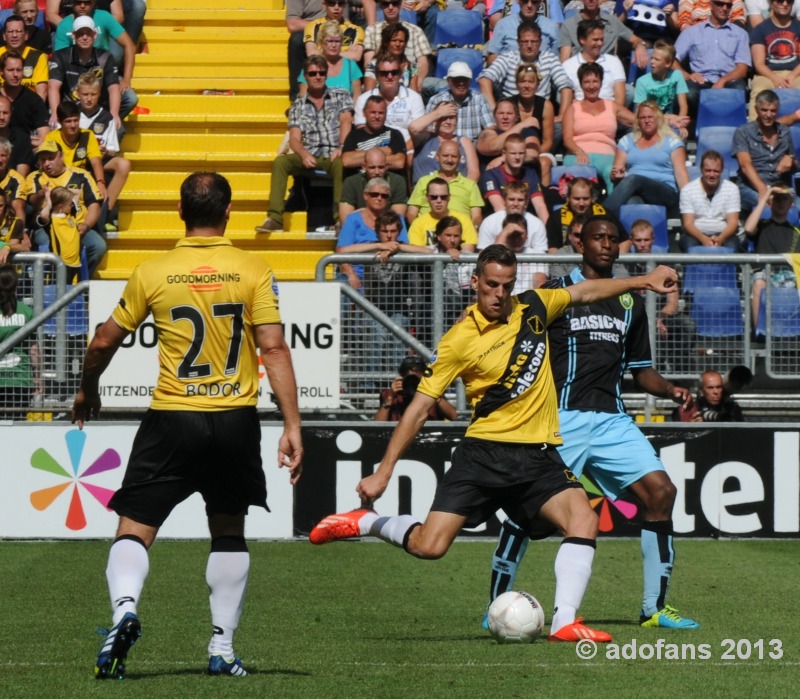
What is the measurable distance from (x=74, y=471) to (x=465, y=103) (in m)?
6.31

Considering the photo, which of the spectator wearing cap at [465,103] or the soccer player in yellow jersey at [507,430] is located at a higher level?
the spectator wearing cap at [465,103]

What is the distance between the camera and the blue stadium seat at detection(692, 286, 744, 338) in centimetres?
1289

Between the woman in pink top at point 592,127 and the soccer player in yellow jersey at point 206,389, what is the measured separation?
1043 centimetres

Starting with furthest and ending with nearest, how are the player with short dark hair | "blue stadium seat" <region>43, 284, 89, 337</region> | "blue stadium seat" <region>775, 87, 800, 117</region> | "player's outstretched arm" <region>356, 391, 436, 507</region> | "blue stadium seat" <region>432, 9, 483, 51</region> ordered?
"blue stadium seat" <region>432, 9, 483, 51</region>
"blue stadium seat" <region>775, 87, 800, 117</region>
"blue stadium seat" <region>43, 284, 89, 337</region>
the player with short dark hair
"player's outstretched arm" <region>356, 391, 436, 507</region>

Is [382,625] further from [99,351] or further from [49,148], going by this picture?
[49,148]

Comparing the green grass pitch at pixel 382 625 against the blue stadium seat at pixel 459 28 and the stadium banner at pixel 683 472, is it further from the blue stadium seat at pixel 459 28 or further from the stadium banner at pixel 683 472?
the blue stadium seat at pixel 459 28

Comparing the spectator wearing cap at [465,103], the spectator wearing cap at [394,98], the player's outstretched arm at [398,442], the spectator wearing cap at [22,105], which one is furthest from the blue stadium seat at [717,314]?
the spectator wearing cap at [22,105]

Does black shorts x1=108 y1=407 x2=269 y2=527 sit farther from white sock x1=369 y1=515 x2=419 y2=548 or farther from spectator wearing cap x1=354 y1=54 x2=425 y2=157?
spectator wearing cap x1=354 y1=54 x2=425 y2=157

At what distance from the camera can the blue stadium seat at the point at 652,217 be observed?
50.5 ft

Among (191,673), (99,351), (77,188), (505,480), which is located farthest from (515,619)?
(77,188)

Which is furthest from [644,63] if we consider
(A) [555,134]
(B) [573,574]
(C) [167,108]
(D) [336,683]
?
(D) [336,683]

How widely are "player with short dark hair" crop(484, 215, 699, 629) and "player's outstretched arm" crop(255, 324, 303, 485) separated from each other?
2134 millimetres

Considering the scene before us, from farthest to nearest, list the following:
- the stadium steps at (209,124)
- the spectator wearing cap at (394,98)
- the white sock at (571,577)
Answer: the stadium steps at (209,124)
the spectator wearing cap at (394,98)
the white sock at (571,577)

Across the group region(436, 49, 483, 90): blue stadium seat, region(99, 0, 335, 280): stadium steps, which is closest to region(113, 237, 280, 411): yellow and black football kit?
region(99, 0, 335, 280): stadium steps
